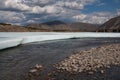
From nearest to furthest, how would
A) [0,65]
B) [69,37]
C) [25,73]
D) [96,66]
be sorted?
[25,73] → [96,66] → [0,65] → [69,37]

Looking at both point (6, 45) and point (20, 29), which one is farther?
point (20, 29)

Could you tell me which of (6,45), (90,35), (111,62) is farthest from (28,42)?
(90,35)

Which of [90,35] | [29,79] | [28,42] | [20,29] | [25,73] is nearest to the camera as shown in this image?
[29,79]

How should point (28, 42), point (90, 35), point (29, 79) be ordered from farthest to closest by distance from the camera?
point (90, 35), point (28, 42), point (29, 79)

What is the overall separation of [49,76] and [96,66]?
2.50m

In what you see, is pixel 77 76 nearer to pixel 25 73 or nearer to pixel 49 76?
pixel 49 76

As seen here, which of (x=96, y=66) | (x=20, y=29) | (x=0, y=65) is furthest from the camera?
(x=20, y=29)

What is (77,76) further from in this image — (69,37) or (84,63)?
(69,37)

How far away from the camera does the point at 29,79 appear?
9.54m

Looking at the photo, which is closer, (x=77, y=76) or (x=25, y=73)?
(x=77, y=76)

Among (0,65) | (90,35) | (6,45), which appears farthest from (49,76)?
(90,35)

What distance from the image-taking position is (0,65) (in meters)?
12.6

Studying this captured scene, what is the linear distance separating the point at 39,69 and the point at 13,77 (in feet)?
6.28

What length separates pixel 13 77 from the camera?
32.4 ft
